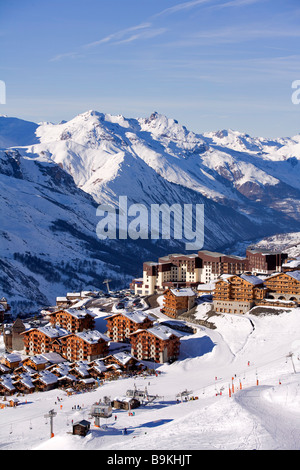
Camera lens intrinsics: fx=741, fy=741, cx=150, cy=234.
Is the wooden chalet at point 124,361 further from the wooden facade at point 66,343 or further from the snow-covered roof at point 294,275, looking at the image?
the snow-covered roof at point 294,275

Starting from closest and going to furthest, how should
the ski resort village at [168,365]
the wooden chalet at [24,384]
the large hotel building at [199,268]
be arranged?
the ski resort village at [168,365], the wooden chalet at [24,384], the large hotel building at [199,268]

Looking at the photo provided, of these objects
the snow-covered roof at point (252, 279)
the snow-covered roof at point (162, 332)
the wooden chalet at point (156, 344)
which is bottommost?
the wooden chalet at point (156, 344)

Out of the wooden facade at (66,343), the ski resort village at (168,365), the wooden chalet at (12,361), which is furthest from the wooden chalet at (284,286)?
the wooden chalet at (12,361)

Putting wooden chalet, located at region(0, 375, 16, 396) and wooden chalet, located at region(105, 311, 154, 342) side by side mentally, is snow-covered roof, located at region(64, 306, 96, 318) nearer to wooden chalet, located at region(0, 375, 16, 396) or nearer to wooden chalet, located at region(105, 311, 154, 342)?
wooden chalet, located at region(105, 311, 154, 342)

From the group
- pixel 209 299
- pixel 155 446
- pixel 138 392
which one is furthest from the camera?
pixel 209 299

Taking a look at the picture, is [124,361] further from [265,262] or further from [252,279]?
[265,262]
